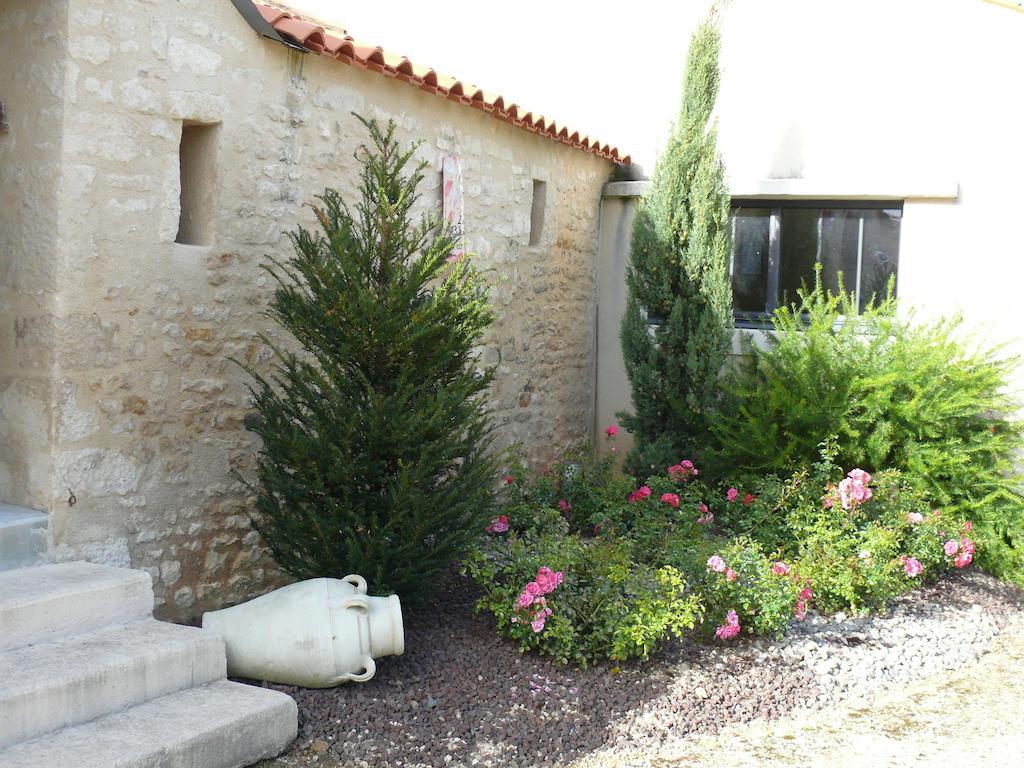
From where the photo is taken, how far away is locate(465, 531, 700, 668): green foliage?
4789 millimetres

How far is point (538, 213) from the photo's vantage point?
323 inches

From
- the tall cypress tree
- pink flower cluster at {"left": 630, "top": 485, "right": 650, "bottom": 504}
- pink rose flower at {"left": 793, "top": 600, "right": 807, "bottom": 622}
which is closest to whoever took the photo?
pink rose flower at {"left": 793, "top": 600, "right": 807, "bottom": 622}

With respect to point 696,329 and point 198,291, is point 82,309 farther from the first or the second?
point 696,329

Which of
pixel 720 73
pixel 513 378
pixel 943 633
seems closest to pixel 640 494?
pixel 513 378

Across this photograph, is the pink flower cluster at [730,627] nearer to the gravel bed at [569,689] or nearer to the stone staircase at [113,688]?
the gravel bed at [569,689]

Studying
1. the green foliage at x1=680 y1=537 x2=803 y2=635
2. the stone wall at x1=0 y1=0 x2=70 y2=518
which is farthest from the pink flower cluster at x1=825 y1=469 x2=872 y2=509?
the stone wall at x1=0 y1=0 x2=70 y2=518

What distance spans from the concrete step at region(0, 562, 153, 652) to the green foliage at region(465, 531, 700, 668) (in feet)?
5.27

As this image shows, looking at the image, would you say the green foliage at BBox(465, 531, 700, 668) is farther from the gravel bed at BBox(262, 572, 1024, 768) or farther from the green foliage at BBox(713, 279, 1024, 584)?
the green foliage at BBox(713, 279, 1024, 584)

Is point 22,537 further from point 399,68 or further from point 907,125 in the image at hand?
point 907,125

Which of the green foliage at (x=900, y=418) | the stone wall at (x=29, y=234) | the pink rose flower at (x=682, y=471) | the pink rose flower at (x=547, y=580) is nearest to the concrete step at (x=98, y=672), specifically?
the stone wall at (x=29, y=234)

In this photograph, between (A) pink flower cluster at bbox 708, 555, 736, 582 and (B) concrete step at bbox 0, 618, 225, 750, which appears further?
(A) pink flower cluster at bbox 708, 555, 736, 582

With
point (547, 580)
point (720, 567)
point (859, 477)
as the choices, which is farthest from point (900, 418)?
point (547, 580)

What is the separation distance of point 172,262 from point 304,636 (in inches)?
73.8

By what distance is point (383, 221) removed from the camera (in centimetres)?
480
